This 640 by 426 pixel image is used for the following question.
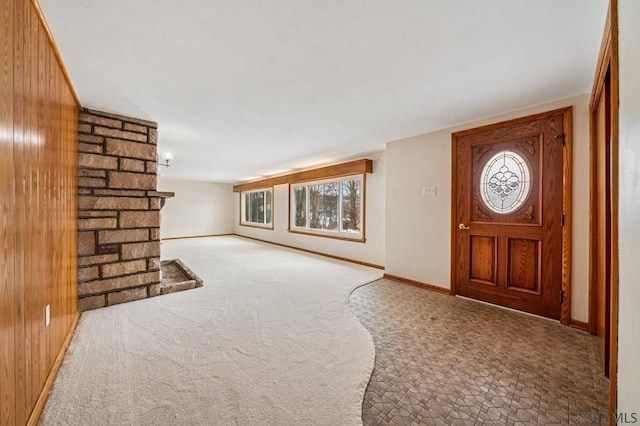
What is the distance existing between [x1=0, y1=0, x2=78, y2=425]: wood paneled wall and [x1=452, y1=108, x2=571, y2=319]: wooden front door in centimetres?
381

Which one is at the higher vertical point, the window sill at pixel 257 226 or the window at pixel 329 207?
the window at pixel 329 207

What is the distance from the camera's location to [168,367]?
1811 mm

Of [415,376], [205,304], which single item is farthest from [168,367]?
[415,376]

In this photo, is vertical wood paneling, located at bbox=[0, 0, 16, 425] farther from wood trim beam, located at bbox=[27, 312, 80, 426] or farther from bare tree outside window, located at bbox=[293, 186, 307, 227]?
bare tree outside window, located at bbox=[293, 186, 307, 227]

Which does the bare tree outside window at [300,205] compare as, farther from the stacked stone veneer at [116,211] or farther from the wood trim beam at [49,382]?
the wood trim beam at [49,382]

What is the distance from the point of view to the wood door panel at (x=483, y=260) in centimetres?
309

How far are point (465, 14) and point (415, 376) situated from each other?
2.24m

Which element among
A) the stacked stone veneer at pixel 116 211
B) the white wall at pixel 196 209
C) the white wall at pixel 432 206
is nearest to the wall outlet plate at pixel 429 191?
the white wall at pixel 432 206

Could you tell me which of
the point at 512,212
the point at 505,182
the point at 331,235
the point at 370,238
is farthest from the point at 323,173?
the point at 512,212

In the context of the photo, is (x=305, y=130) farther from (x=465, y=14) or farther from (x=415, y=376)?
(x=415, y=376)

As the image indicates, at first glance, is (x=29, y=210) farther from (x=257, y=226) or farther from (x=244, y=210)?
Answer: (x=244, y=210)

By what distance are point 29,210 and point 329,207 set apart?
5.07m

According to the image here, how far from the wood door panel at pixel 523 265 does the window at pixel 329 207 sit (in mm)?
2614

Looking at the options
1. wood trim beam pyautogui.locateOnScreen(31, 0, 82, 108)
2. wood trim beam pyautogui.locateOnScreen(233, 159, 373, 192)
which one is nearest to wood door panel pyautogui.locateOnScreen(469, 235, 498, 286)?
wood trim beam pyautogui.locateOnScreen(233, 159, 373, 192)
